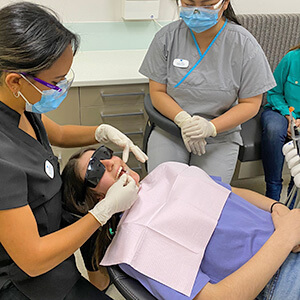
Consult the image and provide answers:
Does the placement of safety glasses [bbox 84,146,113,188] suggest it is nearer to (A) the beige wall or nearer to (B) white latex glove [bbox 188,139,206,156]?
(B) white latex glove [bbox 188,139,206,156]

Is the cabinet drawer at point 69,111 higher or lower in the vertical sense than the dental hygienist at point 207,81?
lower

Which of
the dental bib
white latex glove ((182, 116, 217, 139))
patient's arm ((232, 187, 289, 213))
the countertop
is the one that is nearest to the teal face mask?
the dental bib

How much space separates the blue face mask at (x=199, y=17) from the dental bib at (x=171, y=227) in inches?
25.0

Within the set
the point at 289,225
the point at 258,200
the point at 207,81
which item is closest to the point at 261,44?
the point at 207,81

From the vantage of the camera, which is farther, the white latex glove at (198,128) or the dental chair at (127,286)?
the white latex glove at (198,128)

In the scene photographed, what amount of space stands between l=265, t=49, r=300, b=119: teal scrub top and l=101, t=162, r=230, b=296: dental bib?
947 mm

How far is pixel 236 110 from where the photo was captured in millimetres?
1764

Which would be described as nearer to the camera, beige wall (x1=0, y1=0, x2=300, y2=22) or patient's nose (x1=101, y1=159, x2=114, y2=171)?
patient's nose (x1=101, y1=159, x2=114, y2=171)

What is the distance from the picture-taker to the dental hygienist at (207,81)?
5.64 feet

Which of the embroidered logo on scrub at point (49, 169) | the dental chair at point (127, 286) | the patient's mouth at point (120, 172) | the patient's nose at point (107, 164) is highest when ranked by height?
the embroidered logo on scrub at point (49, 169)

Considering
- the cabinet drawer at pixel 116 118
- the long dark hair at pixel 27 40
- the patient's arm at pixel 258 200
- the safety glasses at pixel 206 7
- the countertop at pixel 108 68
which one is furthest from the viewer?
the cabinet drawer at pixel 116 118

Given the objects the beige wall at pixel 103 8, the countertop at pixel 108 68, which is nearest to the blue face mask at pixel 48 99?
the countertop at pixel 108 68

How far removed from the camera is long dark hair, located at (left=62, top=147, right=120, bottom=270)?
1328 mm

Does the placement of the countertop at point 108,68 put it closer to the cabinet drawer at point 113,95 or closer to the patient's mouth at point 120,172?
the cabinet drawer at point 113,95
